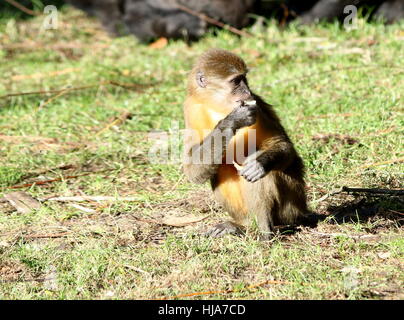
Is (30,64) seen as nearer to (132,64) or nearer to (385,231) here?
(132,64)

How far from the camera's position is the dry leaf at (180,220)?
5.18 meters

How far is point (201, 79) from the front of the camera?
4891 mm

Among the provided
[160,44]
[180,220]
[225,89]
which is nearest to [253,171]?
[225,89]

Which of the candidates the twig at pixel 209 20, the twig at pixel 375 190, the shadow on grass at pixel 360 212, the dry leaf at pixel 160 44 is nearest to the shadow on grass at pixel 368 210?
the shadow on grass at pixel 360 212

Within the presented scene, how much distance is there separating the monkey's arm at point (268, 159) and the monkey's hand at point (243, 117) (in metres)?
0.25

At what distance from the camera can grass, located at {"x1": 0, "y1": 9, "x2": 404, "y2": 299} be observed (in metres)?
4.21

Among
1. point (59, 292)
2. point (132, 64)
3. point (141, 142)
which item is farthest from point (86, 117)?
point (59, 292)

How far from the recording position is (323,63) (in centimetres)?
856

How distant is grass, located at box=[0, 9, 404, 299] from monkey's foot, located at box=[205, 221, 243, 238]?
109 millimetres

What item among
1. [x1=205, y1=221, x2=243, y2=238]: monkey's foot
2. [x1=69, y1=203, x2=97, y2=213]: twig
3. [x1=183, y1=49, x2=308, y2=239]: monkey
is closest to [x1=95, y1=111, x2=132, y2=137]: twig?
[x1=69, y1=203, x2=97, y2=213]: twig

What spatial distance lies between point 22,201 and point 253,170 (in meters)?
2.22

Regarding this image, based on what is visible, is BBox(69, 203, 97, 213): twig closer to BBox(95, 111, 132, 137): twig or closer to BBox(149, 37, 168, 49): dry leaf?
BBox(95, 111, 132, 137): twig

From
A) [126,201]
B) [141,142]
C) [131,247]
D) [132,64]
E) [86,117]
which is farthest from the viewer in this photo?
[132,64]

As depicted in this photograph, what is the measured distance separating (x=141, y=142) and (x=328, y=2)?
417 centimetres
